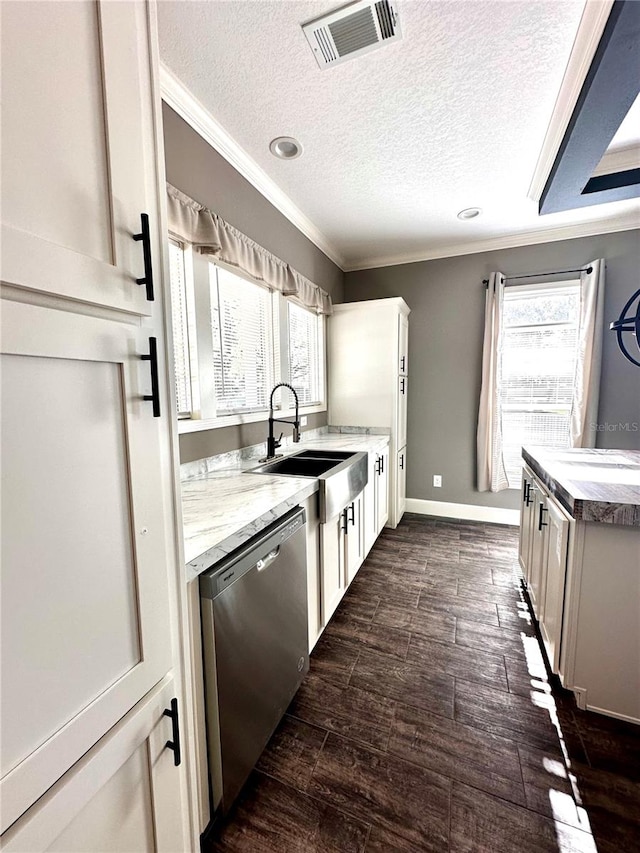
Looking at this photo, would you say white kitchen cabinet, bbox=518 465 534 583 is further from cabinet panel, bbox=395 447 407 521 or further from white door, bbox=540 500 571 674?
cabinet panel, bbox=395 447 407 521

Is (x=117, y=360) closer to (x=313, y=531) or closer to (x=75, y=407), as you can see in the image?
(x=75, y=407)

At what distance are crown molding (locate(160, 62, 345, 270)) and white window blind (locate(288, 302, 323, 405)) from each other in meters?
0.69

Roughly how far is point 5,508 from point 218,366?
163 cm

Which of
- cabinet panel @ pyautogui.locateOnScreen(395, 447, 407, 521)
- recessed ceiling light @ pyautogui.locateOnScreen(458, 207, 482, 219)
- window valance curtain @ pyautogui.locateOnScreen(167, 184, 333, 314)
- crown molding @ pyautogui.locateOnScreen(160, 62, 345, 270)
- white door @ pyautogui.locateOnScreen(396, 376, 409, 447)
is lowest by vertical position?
cabinet panel @ pyautogui.locateOnScreen(395, 447, 407, 521)

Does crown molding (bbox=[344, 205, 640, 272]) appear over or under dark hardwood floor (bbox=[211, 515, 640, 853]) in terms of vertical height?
over

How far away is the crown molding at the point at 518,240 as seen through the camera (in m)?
2.99

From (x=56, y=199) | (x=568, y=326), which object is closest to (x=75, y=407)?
(x=56, y=199)

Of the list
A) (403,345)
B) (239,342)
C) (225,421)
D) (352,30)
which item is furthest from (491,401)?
(352,30)

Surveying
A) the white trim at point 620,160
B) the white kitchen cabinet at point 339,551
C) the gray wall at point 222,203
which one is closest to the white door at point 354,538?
the white kitchen cabinet at point 339,551

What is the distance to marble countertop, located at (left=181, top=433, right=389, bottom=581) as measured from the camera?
101 cm

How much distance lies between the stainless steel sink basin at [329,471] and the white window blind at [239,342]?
0.44 metres

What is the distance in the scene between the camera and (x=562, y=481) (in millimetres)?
1644

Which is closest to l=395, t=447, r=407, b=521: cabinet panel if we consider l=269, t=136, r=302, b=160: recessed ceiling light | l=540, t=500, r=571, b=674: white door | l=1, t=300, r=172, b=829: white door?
l=540, t=500, r=571, b=674: white door

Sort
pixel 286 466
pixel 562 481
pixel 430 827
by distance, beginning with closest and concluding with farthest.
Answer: pixel 430 827 → pixel 562 481 → pixel 286 466
